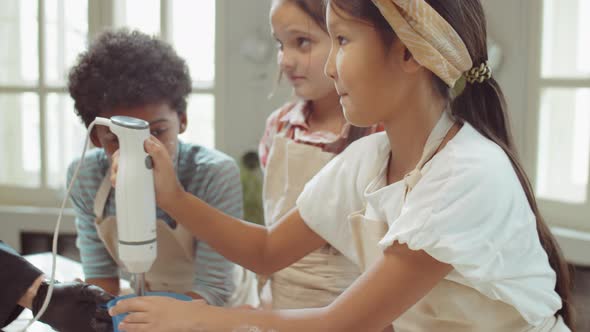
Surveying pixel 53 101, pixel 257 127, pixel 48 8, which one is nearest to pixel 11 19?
pixel 48 8

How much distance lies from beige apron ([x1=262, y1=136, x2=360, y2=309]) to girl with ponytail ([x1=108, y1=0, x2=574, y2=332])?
0.16 metres

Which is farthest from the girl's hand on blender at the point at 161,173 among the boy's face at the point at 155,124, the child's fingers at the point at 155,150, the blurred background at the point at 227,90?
the blurred background at the point at 227,90

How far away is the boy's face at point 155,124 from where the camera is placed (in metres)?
0.96

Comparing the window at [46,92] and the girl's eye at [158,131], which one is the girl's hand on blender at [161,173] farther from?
the window at [46,92]

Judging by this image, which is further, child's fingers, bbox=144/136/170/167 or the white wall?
the white wall

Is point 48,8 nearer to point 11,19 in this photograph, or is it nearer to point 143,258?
point 11,19

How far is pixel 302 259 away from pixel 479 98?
1.51 feet

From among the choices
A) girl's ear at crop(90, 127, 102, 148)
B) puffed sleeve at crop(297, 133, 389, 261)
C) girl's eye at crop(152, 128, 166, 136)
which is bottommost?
puffed sleeve at crop(297, 133, 389, 261)

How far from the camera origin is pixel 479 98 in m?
0.79

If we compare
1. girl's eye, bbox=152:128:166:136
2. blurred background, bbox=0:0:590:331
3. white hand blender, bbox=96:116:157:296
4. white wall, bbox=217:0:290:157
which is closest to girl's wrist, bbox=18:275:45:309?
white hand blender, bbox=96:116:157:296

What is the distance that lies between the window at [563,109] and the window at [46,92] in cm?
110

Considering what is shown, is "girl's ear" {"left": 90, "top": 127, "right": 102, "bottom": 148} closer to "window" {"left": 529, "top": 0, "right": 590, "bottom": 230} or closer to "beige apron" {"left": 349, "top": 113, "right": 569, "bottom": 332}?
"beige apron" {"left": 349, "top": 113, "right": 569, "bottom": 332}

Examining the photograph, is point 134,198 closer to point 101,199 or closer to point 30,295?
point 30,295

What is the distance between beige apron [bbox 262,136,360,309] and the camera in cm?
105
